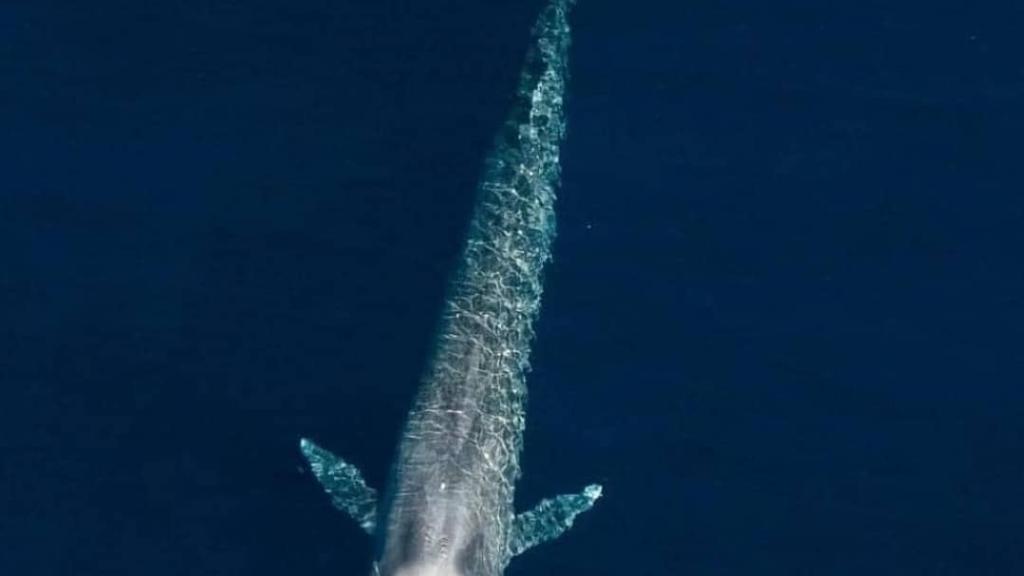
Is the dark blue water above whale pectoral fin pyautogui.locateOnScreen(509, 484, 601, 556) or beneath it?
above

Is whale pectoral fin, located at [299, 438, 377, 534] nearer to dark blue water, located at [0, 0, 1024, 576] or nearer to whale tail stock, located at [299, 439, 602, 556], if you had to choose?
whale tail stock, located at [299, 439, 602, 556]

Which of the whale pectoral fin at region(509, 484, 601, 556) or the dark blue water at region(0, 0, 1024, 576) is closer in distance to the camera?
the whale pectoral fin at region(509, 484, 601, 556)

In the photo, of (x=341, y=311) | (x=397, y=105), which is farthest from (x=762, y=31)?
(x=341, y=311)

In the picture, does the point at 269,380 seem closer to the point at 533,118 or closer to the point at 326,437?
the point at 326,437

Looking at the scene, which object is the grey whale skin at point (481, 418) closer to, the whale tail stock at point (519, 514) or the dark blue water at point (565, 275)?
the whale tail stock at point (519, 514)

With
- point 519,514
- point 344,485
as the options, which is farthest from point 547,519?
point 344,485

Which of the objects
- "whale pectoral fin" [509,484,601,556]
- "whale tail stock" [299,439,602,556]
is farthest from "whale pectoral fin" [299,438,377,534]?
"whale pectoral fin" [509,484,601,556]

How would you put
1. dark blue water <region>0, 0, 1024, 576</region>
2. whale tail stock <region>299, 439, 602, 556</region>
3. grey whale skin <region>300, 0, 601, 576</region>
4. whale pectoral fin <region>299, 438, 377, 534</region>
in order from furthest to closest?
1. dark blue water <region>0, 0, 1024, 576</region>
2. whale tail stock <region>299, 439, 602, 556</region>
3. whale pectoral fin <region>299, 438, 377, 534</region>
4. grey whale skin <region>300, 0, 601, 576</region>
